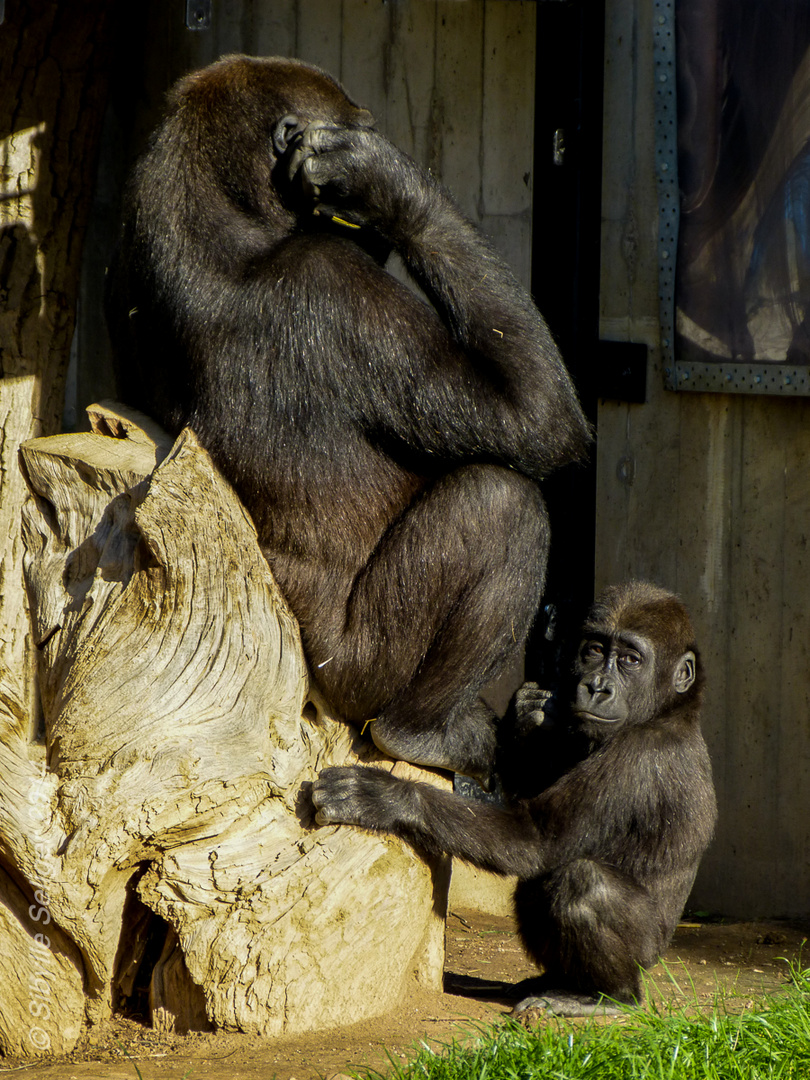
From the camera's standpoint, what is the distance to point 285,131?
3.27m

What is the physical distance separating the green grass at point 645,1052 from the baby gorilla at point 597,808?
0.38 meters

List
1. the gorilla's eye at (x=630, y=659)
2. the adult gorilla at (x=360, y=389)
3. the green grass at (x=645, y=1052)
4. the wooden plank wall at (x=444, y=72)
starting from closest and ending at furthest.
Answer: the green grass at (x=645, y=1052), the adult gorilla at (x=360, y=389), the gorilla's eye at (x=630, y=659), the wooden plank wall at (x=444, y=72)

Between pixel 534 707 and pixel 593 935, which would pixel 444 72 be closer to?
pixel 534 707

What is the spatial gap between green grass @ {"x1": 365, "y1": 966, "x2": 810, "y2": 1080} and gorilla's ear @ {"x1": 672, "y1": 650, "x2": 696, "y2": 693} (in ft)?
3.21

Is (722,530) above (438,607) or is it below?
above

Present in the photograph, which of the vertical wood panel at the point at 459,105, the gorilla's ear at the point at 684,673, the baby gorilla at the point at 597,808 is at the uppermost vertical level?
the vertical wood panel at the point at 459,105

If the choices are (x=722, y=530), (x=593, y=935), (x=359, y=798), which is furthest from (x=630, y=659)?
(x=722, y=530)

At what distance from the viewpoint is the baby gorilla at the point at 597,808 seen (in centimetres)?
307

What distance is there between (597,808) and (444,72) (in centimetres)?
315

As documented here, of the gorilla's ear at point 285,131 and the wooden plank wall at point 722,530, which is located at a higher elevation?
the gorilla's ear at point 285,131

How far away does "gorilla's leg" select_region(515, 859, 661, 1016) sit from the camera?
312 cm

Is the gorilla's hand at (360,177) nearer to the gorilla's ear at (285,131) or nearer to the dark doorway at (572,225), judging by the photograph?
the gorilla's ear at (285,131)

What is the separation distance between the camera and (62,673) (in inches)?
118

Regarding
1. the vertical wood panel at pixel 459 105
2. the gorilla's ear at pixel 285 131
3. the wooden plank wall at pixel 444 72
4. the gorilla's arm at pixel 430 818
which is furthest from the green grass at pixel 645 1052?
the vertical wood panel at pixel 459 105
